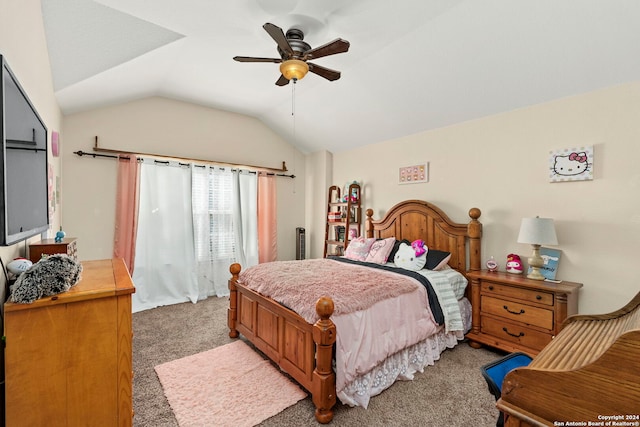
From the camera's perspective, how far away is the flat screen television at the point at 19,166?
0.96 metres

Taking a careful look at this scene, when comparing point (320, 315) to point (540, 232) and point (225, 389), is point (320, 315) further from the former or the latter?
point (540, 232)

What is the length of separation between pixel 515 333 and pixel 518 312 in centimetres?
19

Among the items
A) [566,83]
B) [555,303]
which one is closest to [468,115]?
[566,83]

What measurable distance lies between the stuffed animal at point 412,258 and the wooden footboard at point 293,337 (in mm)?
1451

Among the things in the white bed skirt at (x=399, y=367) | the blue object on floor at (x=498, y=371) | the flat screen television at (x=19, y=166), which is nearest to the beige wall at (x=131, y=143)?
the flat screen television at (x=19, y=166)

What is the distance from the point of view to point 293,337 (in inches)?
82.2

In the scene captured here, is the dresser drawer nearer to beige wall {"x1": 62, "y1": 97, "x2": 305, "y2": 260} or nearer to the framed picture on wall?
the framed picture on wall

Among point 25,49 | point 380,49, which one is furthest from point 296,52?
point 25,49

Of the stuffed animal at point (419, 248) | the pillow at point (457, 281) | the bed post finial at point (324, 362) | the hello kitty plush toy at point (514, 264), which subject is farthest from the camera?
the stuffed animal at point (419, 248)

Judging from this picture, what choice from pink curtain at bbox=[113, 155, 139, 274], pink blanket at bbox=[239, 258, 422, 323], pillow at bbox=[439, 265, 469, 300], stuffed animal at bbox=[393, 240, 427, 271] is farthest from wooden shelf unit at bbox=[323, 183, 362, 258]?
pink curtain at bbox=[113, 155, 139, 274]

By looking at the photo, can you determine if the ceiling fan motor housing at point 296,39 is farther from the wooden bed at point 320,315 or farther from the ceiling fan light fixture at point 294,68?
the wooden bed at point 320,315

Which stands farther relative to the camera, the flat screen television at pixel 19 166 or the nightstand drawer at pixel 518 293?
the nightstand drawer at pixel 518 293

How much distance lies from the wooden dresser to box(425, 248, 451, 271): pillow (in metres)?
2.64

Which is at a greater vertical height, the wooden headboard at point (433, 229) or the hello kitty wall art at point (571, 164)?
the hello kitty wall art at point (571, 164)
